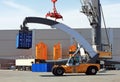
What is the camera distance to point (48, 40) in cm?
11412

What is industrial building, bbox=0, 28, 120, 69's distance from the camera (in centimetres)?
11144

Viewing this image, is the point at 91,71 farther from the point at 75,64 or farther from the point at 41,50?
the point at 41,50

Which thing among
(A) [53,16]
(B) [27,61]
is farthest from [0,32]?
(A) [53,16]

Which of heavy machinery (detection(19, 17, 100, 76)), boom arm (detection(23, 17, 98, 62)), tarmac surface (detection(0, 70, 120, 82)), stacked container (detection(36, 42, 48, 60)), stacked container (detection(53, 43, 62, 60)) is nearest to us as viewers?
tarmac surface (detection(0, 70, 120, 82))

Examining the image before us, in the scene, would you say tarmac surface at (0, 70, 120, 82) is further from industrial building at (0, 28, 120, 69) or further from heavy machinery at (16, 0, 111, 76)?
industrial building at (0, 28, 120, 69)

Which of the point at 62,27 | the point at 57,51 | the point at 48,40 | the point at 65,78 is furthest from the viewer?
the point at 48,40

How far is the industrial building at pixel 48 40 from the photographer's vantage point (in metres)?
111

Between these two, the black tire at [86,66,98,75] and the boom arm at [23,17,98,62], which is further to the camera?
the boom arm at [23,17,98,62]

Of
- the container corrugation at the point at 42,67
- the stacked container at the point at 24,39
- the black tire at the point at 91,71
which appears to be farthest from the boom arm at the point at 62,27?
the container corrugation at the point at 42,67

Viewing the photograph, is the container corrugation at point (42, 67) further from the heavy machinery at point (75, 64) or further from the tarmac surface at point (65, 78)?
the tarmac surface at point (65, 78)

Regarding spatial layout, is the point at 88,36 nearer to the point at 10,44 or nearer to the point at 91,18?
the point at 10,44

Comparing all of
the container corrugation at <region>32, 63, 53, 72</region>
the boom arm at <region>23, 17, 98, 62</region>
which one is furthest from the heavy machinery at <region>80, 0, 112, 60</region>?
the boom arm at <region>23, 17, 98, 62</region>

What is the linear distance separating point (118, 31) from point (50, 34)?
65.1ft

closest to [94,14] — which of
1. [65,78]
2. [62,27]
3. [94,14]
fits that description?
[94,14]
